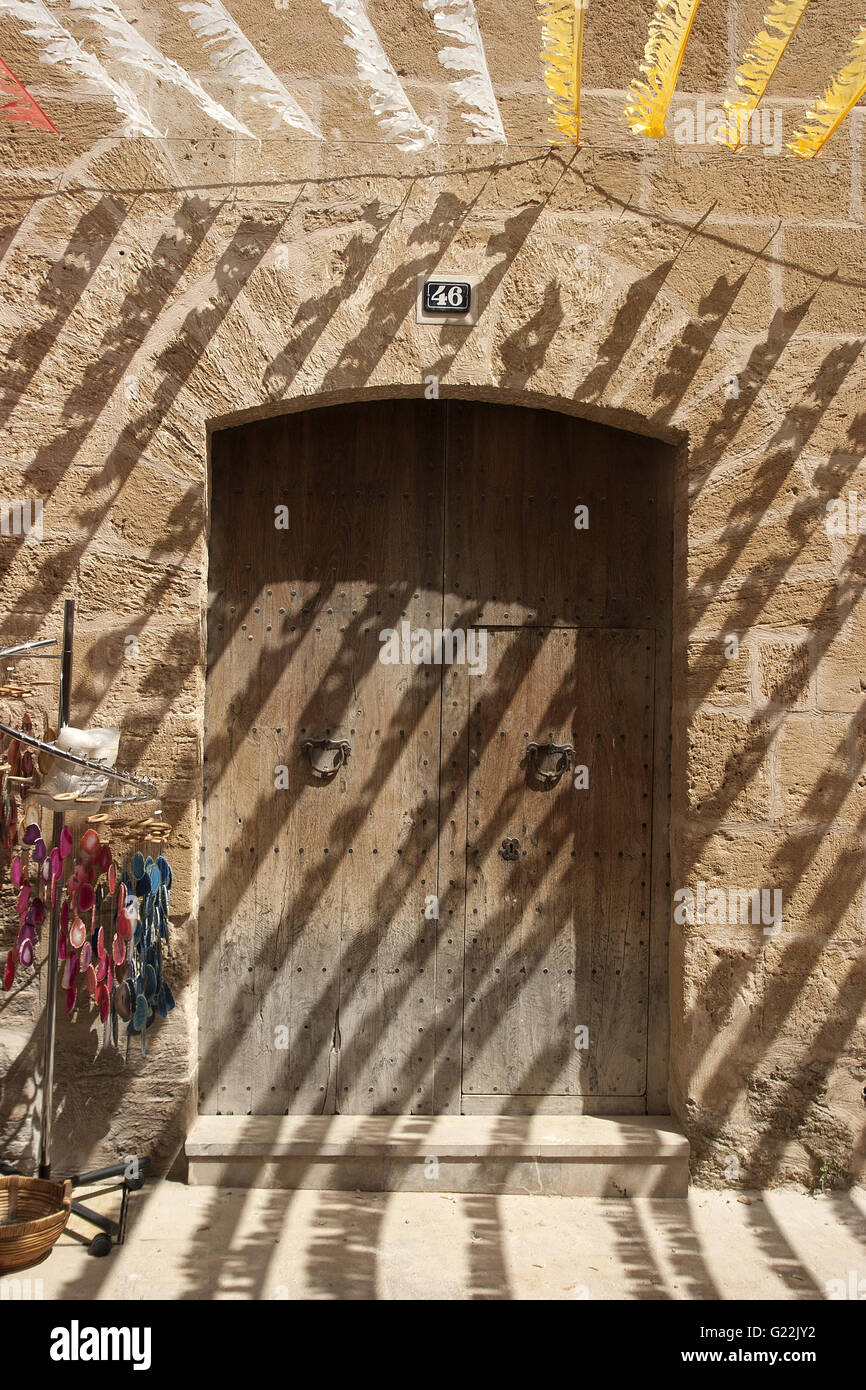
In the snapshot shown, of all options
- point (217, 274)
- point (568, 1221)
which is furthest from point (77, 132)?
point (568, 1221)

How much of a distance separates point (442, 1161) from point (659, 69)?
11.9 ft

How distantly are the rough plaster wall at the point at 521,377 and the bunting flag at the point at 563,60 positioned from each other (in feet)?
0.26

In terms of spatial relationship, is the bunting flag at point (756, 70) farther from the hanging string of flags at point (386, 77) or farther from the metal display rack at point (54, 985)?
the metal display rack at point (54, 985)

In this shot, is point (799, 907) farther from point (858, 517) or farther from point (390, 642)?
point (390, 642)

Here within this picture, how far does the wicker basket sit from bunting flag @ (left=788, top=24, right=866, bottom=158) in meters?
3.96

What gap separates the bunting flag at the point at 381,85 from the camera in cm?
357

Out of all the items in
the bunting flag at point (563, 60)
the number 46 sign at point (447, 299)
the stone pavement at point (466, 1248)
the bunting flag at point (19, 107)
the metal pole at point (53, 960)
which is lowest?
the stone pavement at point (466, 1248)

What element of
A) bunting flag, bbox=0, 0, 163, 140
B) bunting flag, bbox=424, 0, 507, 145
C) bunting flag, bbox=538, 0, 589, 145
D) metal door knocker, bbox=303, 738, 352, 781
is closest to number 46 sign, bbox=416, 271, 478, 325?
bunting flag, bbox=424, 0, 507, 145

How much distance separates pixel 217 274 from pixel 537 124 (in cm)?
117

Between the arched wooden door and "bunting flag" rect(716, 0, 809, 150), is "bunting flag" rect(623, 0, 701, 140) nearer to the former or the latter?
"bunting flag" rect(716, 0, 809, 150)

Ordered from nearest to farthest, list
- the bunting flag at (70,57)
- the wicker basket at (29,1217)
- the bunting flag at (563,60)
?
the wicker basket at (29,1217)
the bunting flag at (563,60)
the bunting flag at (70,57)

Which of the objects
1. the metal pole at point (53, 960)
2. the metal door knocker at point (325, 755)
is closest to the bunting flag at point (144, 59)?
the metal pole at point (53, 960)

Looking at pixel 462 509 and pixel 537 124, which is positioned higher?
pixel 537 124

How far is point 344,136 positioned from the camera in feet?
11.7
